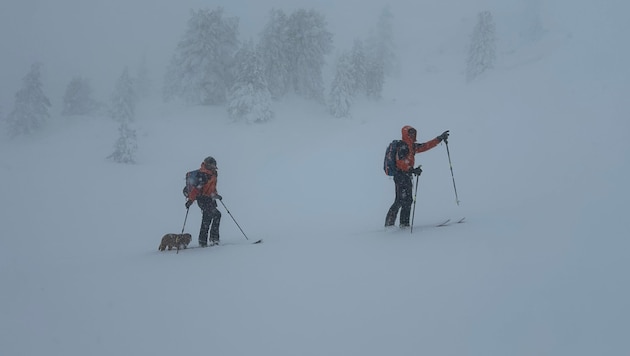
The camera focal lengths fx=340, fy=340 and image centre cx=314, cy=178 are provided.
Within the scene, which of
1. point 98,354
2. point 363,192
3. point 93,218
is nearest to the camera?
point 98,354

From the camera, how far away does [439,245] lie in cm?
551

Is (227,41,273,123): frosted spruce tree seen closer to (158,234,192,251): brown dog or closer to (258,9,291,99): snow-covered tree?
(258,9,291,99): snow-covered tree

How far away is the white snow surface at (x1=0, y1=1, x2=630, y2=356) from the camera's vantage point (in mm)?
3230

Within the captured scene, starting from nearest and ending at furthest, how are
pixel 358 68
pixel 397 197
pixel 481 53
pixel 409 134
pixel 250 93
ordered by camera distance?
pixel 409 134
pixel 397 197
pixel 250 93
pixel 358 68
pixel 481 53

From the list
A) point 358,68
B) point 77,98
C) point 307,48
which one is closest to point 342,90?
point 358,68

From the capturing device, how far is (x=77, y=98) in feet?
153

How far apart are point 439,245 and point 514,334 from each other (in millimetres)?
2629

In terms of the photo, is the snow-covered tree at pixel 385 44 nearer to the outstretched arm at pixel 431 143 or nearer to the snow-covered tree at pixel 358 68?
the snow-covered tree at pixel 358 68

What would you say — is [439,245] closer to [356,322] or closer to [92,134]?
[356,322]

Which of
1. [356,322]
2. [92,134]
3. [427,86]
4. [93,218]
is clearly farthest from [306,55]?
[356,322]

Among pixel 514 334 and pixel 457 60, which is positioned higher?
pixel 457 60

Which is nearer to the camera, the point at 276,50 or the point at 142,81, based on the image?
the point at 276,50

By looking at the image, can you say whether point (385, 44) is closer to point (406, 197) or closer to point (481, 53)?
point (481, 53)

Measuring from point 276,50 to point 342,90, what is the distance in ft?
27.3
